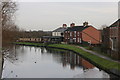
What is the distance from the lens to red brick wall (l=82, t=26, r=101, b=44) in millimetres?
64188

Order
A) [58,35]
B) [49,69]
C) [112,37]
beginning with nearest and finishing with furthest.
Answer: [49,69]
[112,37]
[58,35]

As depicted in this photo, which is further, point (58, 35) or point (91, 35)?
point (58, 35)

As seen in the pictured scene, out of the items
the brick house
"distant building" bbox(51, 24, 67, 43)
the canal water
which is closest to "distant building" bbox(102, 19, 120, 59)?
the canal water

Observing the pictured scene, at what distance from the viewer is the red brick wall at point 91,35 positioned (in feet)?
211

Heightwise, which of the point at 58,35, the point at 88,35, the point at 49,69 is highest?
the point at 58,35

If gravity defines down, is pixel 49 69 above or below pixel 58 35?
below

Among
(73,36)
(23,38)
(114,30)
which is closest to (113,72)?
(114,30)

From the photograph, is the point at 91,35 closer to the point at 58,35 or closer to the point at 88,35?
the point at 88,35

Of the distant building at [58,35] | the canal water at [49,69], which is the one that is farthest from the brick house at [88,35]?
the canal water at [49,69]

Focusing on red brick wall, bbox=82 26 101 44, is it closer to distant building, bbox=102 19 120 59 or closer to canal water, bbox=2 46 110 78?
distant building, bbox=102 19 120 59

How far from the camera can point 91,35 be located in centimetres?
6462

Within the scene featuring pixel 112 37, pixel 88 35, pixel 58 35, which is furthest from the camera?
pixel 58 35

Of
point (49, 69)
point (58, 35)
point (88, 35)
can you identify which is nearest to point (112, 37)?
point (49, 69)

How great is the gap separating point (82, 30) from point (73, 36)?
6.88 meters
